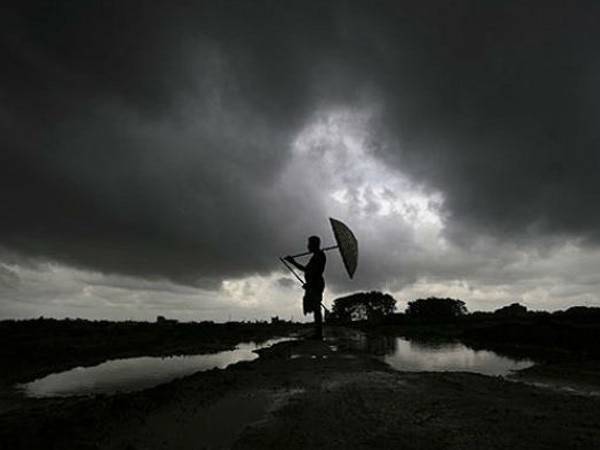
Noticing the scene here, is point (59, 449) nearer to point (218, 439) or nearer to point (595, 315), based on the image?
point (218, 439)

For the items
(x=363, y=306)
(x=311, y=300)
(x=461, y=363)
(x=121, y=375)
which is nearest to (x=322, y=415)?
(x=121, y=375)

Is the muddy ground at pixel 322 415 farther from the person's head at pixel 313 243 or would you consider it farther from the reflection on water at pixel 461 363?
the person's head at pixel 313 243

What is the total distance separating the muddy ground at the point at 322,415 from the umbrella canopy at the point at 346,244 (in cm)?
808

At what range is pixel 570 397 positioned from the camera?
27.0 ft

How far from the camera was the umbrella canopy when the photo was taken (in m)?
18.2

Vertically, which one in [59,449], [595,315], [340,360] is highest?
[595,315]

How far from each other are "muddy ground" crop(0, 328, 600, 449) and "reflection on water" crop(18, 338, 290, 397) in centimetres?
153

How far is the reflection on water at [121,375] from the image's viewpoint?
11391mm

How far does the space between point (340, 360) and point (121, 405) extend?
7.15m

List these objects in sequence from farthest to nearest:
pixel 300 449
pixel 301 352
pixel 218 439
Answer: pixel 301 352 → pixel 218 439 → pixel 300 449

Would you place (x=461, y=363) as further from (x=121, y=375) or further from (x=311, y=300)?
(x=121, y=375)

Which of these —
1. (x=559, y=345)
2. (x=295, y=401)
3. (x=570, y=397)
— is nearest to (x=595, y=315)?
(x=559, y=345)

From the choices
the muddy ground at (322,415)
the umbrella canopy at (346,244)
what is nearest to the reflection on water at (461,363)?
the muddy ground at (322,415)

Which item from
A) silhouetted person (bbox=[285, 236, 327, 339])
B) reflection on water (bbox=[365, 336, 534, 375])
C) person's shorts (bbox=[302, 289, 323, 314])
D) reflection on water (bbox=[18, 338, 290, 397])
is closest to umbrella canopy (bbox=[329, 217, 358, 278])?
silhouetted person (bbox=[285, 236, 327, 339])
